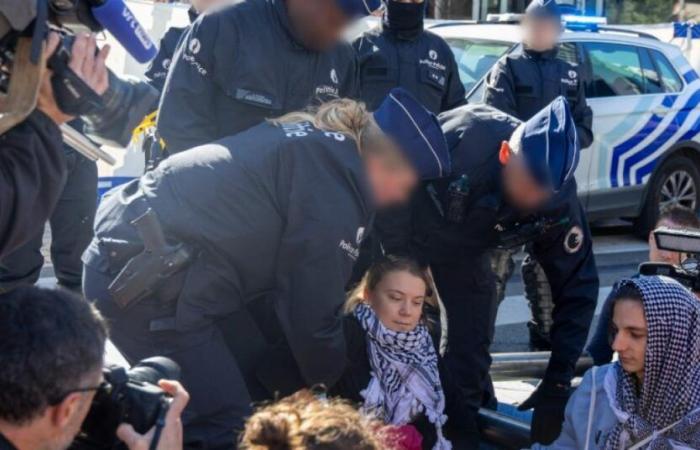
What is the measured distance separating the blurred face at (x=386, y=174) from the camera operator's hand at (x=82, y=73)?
3.18ft

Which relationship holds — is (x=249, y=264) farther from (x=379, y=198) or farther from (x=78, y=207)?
(x=78, y=207)

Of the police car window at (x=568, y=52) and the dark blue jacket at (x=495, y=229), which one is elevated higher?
the dark blue jacket at (x=495, y=229)

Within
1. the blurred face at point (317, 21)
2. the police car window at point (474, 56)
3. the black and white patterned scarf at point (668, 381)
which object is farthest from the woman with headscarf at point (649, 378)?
the police car window at point (474, 56)

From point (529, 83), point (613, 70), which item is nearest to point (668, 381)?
point (529, 83)

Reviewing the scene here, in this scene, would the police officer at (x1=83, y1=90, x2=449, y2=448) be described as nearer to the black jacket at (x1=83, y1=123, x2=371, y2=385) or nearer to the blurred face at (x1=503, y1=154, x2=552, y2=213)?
the black jacket at (x1=83, y1=123, x2=371, y2=385)

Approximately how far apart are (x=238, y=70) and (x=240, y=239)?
984mm

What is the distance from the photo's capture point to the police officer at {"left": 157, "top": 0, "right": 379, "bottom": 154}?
397 centimetres

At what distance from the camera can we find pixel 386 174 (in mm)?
3215

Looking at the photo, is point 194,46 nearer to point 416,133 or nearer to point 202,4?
point 416,133

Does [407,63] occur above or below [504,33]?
above

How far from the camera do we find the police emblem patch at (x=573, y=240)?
4.00m

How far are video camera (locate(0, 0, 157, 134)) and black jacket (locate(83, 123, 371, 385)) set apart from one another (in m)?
0.78

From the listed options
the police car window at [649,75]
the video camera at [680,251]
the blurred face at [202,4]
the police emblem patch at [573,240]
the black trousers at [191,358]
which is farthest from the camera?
the police car window at [649,75]

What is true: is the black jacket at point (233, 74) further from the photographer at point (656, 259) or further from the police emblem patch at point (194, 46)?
the photographer at point (656, 259)
